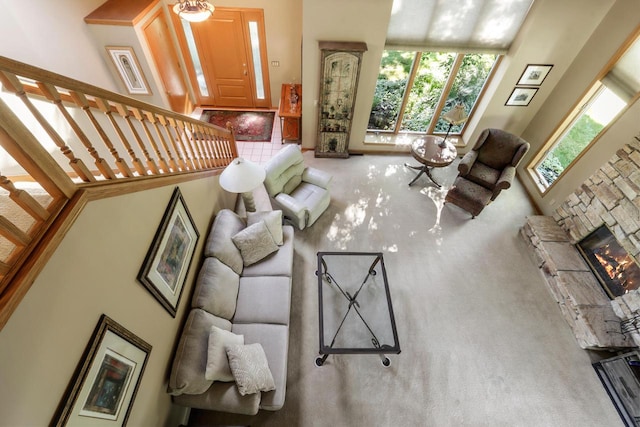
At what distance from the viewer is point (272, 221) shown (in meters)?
3.24

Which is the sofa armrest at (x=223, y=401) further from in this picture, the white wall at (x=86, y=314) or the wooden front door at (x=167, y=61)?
the wooden front door at (x=167, y=61)

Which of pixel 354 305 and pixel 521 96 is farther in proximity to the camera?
pixel 521 96

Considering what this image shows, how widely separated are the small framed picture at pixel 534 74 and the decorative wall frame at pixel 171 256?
4976mm

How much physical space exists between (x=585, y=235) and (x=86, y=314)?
5081mm

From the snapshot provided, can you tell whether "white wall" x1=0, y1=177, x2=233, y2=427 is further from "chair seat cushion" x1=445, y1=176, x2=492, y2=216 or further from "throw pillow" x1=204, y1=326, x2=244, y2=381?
"chair seat cushion" x1=445, y1=176, x2=492, y2=216

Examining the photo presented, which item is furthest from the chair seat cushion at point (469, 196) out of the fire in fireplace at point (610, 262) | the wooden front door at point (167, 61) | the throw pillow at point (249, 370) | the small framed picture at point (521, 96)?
the wooden front door at point (167, 61)

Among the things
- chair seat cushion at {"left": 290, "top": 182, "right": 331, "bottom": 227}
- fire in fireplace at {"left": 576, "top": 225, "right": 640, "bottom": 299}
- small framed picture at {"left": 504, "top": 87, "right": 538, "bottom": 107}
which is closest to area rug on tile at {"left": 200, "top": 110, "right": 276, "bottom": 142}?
chair seat cushion at {"left": 290, "top": 182, "right": 331, "bottom": 227}

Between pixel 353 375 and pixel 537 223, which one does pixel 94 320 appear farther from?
pixel 537 223

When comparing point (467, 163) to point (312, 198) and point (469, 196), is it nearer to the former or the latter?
point (469, 196)

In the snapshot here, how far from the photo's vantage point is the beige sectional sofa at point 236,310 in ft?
7.46

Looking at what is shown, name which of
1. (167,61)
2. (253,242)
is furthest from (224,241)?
(167,61)

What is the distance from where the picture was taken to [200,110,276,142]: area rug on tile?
18.2 feet

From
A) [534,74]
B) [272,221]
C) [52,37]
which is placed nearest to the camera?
[272,221]

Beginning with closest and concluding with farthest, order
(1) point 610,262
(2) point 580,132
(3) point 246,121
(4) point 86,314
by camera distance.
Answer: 1. (4) point 86,314
2. (1) point 610,262
3. (2) point 580,132
4. (3) point 246,121
